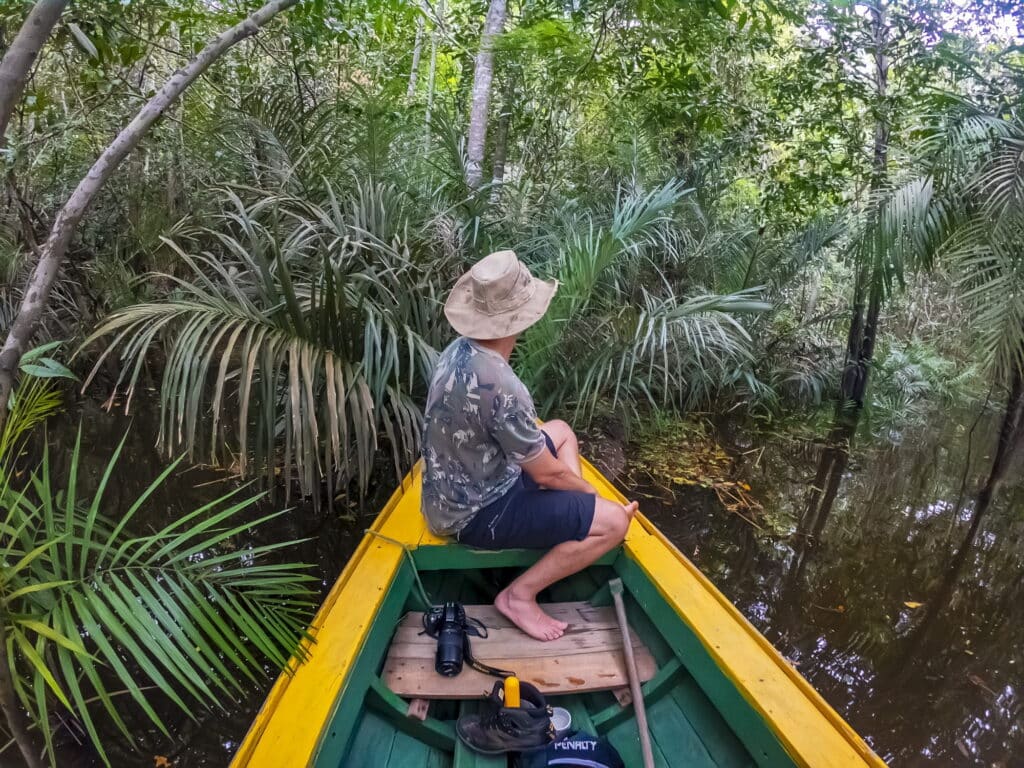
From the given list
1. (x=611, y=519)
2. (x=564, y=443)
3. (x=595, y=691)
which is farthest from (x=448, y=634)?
(x=564, y=443)

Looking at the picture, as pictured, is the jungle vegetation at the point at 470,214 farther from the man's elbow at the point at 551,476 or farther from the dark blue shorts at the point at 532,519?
the man's elbow at the point at 551,476

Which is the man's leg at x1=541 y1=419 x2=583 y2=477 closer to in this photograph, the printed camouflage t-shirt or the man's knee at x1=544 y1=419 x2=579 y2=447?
the man's knee at x1=544 y1=419 x2=579 y2=447

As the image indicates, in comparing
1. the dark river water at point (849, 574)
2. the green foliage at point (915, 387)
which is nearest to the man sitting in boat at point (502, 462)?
the dark river water at point (849, 574)

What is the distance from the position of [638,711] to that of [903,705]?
148 centimetres

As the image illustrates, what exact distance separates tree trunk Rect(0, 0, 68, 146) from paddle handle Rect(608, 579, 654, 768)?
1937mm

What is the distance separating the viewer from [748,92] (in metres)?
6.34

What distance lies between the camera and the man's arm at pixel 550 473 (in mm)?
1956

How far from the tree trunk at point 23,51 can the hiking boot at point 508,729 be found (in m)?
1.67

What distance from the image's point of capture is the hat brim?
1902 millimetres

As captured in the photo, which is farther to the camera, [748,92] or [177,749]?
[748,92]

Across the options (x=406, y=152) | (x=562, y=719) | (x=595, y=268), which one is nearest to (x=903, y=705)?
(x=562, y=719)

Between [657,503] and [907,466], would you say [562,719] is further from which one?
[907,466]

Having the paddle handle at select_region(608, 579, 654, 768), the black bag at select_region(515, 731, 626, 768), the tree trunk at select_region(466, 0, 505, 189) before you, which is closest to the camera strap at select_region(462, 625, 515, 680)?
the black bag at select_region(515, 731, 626, 768)

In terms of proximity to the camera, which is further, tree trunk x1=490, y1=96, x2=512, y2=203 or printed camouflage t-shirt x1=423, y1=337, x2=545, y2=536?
tree trunk x1=490, y1=96, x2=512, y2=203
